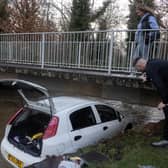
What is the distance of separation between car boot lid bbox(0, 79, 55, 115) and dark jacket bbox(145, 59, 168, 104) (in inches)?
72.5

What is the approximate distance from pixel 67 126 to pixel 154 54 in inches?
111

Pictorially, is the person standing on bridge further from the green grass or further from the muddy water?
the muddy water

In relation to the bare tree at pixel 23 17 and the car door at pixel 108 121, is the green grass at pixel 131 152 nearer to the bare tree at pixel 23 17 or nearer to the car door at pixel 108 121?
the car door at pixel 108 121

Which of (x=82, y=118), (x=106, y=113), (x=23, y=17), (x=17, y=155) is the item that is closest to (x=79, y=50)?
(x=106, y=113)

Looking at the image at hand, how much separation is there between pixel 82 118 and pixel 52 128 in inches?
33.9

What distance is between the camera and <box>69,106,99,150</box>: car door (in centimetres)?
557

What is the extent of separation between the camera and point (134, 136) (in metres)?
6.67

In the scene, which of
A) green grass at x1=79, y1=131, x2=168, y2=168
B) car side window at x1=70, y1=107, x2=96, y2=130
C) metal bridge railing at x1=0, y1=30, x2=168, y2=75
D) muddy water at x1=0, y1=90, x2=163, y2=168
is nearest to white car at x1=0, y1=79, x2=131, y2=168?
car side window at x1=70, y1=107, x2=96, y2=130

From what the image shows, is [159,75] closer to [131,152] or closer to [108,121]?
[131,152]

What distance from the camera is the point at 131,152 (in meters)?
5.41

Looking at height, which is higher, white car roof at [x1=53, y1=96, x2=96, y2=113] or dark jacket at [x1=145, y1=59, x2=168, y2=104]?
dark jacket at [x1=145, y1=59, x2=168, y2=104]

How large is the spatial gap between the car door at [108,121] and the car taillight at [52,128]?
132 centimetres

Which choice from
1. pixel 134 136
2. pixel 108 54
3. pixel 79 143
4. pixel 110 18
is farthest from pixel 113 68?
pixel 110 18

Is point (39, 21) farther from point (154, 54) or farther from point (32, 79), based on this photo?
point (154, 54)
